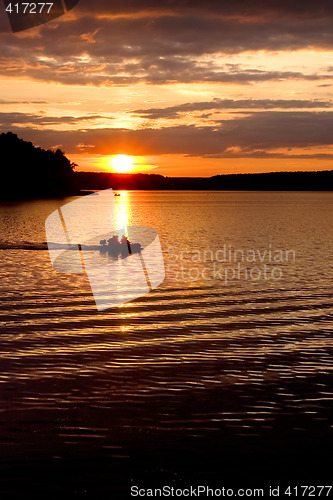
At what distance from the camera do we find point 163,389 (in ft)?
53.1

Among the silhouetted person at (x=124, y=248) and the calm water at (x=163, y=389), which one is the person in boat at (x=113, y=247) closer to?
the silhouetted person at (x=124, y=248)

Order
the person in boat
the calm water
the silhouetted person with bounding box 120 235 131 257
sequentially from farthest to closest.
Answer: the silhouetted person with bounding box 120 235 131 257 → the person in boat → the calm water

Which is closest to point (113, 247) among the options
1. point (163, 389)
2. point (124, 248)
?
point (124, 248)

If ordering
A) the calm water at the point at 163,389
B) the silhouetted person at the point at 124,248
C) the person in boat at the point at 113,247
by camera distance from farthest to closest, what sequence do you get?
the silhouetted person at the point at 124,248 → the person in boat at the point at 113,247 → the calm water at the point at 163,389

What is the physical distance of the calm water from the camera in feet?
39.4

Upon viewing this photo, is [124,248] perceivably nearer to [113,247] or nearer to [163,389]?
[113,247]

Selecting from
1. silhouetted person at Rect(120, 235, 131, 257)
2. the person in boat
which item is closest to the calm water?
the person in boat

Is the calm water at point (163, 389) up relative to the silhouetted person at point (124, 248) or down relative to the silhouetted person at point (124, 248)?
down

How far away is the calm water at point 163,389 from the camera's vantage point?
12.0 m

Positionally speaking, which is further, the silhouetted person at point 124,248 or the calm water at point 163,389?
the silhouetted person at point 124,248

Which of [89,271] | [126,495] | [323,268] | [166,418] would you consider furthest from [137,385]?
Result: [323,268]

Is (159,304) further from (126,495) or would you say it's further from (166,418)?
(126,495)

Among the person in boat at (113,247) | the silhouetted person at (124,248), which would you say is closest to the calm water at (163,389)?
the person in boat at (113,247)

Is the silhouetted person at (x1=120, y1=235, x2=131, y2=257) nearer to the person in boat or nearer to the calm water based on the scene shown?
the person in boat
